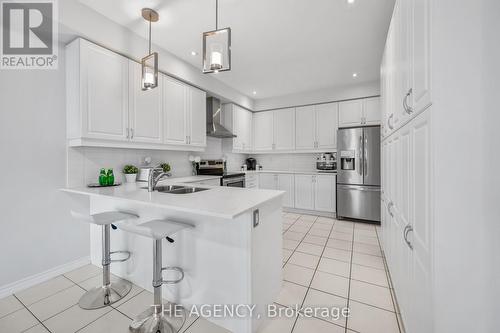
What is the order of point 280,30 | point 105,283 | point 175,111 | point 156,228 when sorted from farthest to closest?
point 175,111
point 280,30
point 105,283
point 156,228

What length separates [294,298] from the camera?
1.82 metres

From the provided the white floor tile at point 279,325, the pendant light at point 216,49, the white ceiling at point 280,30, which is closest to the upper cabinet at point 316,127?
the white ceiling at point 280,30

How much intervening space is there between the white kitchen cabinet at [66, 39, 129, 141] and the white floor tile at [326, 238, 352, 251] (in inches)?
121

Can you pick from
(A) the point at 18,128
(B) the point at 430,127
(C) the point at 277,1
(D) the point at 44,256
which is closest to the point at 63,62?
(A) the point at 18,128

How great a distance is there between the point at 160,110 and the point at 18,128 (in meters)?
1.39

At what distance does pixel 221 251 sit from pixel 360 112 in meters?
3.98

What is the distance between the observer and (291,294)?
1.88 metres

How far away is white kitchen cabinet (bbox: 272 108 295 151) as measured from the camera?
16.0 ft

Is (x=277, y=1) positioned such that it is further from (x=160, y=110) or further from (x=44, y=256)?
(x=44, y=256)

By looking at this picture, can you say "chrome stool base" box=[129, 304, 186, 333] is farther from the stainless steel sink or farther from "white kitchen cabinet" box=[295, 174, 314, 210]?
"white kitchen cabinet" box=[295, 174, 314, 210]

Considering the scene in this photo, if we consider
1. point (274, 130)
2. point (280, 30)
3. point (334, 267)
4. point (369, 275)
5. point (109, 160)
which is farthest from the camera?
point (274, 130)

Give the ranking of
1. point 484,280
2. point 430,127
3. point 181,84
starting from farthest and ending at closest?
point 181,84 → point 430,127 → point 484,280

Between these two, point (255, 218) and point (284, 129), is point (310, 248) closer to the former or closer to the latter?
point (255, 218)

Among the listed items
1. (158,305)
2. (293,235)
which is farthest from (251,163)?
(158,305)
